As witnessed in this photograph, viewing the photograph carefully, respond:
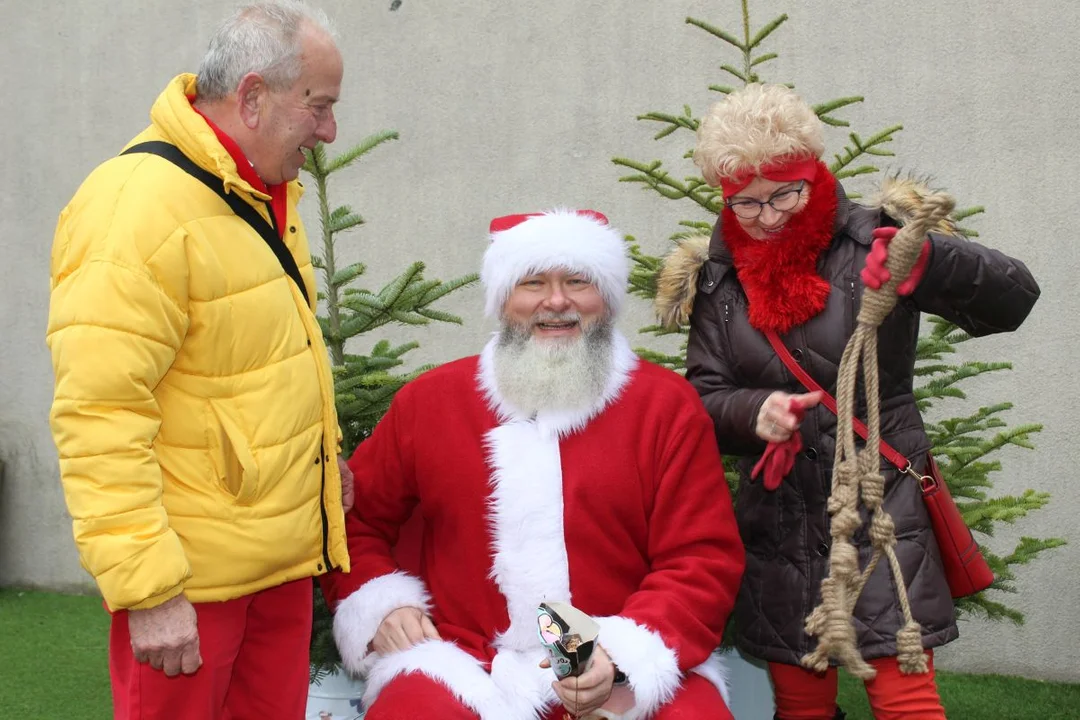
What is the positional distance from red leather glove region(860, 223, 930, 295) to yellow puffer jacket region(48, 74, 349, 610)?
1.35m

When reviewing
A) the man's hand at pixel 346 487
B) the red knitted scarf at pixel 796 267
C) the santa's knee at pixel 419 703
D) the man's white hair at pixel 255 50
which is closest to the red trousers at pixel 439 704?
the santa's knee at pixel 419 703

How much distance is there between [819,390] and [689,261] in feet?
1.77

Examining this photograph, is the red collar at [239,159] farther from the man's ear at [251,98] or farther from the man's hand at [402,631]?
the man's hand at [402,631]

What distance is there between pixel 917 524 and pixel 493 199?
3.49 m

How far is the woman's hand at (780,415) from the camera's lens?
2.76 meters

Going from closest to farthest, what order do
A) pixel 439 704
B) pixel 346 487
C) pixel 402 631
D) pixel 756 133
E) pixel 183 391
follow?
pixel 183 391 < pixel 439 704 < pixel 756 133 < pixel 402 631 < pixel 346 487

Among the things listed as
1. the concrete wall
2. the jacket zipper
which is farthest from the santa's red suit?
the concrete wall

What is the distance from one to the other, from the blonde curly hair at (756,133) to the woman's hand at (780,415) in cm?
61

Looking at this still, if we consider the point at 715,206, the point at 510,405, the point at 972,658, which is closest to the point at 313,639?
the point at 510,405

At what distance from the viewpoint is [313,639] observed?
11.5 feet

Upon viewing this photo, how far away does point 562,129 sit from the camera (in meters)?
5.71

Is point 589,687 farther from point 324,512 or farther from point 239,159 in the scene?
point 239,159

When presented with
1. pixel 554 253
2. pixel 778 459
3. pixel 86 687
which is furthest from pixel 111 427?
pixel 86 687

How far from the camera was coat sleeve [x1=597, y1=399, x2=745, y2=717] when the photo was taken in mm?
2756
